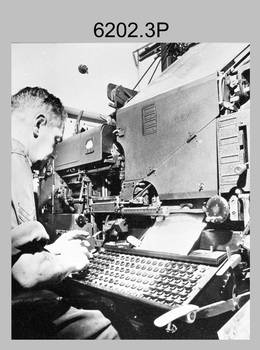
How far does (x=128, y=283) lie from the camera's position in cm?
187

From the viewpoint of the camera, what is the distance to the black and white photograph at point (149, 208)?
67.8 inches

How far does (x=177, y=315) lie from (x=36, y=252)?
2.84 feet

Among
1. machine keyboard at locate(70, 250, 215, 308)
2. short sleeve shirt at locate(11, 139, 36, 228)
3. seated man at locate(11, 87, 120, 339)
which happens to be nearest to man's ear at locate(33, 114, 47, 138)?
seated man at locate(11, 87, 120, 339)

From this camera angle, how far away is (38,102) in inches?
86.6

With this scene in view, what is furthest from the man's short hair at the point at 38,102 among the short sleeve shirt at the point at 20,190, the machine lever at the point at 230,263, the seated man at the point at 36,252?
the machine lever at the point at 230,263

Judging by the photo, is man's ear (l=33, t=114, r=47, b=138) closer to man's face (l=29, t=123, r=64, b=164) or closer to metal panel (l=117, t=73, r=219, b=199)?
man's face (l=29, t=123, r=64, b=164)

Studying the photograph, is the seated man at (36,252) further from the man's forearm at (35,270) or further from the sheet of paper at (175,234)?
the sheet of paper at (175,234)

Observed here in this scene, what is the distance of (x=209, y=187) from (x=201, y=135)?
0.38 m

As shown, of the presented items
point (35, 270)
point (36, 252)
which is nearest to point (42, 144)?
point (36, 252)

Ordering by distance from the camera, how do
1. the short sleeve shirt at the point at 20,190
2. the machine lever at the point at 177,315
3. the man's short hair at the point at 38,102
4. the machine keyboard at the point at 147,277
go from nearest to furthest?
the machine lever at the point at 177,315, the machine keyboard at the point at 147,277, the short sleeve shirt at the point at 20,190, the man's short hair at the point at 38,102

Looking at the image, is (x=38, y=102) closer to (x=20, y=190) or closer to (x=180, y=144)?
(x=20, y=190)

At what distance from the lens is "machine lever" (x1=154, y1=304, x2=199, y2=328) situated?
1.36m

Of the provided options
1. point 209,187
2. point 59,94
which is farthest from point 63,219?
point 209,187
